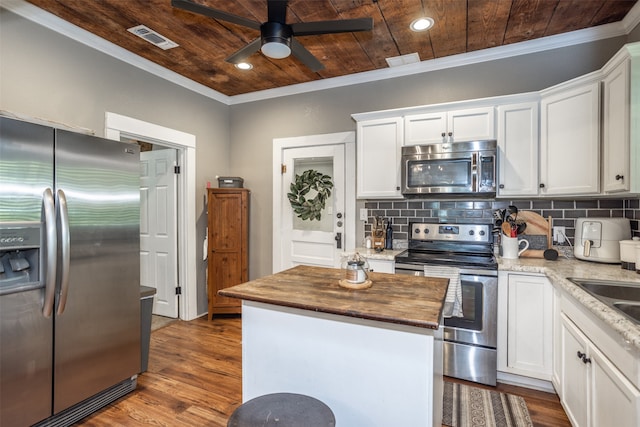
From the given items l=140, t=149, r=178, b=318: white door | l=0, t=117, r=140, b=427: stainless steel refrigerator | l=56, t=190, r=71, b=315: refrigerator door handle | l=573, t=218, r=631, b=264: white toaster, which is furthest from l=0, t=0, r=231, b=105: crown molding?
l=573, t=218, r=631, b=264: white toaster

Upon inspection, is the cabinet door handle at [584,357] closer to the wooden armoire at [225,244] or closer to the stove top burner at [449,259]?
the stove top burner at [449,259]

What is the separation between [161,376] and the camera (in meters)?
2.58

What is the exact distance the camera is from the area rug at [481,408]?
79.5 inches

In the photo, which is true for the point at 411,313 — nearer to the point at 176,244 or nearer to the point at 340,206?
the point at 340,206

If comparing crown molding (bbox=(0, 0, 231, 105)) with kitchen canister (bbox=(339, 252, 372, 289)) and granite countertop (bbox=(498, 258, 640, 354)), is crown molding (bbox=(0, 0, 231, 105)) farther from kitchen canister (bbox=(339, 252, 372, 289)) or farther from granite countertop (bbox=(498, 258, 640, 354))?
granite countertop (bbox=(498, 258, 640, 354))

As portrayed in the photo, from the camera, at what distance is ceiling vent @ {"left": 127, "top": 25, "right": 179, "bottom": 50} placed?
8.39 feet

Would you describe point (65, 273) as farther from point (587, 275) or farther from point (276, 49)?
point (587, 275)

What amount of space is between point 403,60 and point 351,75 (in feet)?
1.92

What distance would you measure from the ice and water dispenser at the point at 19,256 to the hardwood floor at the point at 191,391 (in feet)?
3.20

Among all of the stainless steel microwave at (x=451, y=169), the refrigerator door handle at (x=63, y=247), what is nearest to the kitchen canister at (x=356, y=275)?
the stainless steel microwave at (x=451, y=169)

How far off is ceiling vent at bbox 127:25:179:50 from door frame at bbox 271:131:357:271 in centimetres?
148

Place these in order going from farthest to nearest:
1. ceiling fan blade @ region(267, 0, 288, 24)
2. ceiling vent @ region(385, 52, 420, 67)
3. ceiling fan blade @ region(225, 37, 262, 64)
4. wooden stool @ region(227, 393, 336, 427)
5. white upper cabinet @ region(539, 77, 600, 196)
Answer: ceiling vent @ region(385, 52, 420, 67) → white upper cabinet @ region(539, 77, 600, 196) → ceiling fan blade @ region(225, 37, 262, 64) → ceiling fan blade @ region(267, 0, 288, 24) → wooden stool @ region(227, 393, 336, 427)

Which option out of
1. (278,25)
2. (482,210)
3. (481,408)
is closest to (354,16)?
(278,25)

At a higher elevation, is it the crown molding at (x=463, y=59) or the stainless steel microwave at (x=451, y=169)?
the crown molding at (x=463, y=59)
